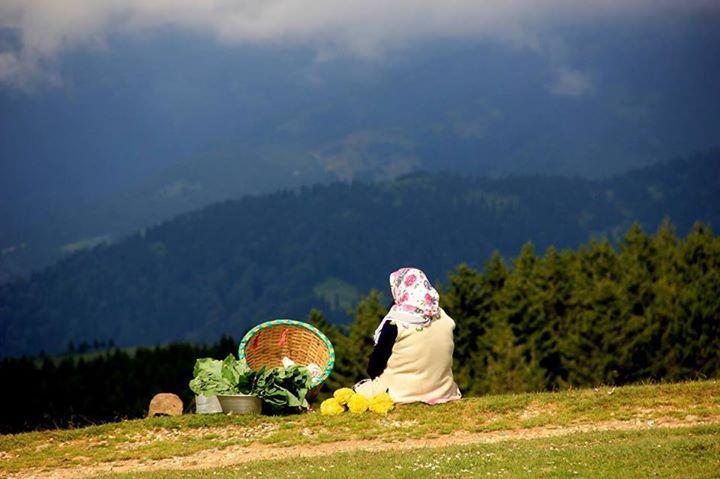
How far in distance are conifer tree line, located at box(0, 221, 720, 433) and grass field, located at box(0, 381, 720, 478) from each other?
3555 cm

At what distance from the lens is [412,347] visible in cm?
1831

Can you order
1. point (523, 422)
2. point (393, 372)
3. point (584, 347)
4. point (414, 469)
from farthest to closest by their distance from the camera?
1. point (584, 347)
2. point (393, 372)
3. point (523, 422)
4. point (414, 469)

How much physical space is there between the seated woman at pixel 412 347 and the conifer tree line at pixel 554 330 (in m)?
36.2

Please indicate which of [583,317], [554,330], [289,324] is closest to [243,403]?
[289,324]

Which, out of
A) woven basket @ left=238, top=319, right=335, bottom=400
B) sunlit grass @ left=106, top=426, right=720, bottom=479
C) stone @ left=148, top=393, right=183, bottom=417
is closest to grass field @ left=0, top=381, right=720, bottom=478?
sunlit grass @ left=106, top=426, right=720, bottom=479

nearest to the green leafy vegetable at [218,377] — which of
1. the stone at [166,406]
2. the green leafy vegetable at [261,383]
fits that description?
the green leafy vegetable at [261,383]

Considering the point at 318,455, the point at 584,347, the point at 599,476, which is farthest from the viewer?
the point at 584,347

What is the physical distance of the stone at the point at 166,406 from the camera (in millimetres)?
21281

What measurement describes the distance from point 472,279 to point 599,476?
181ft

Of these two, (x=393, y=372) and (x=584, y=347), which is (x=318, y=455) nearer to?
(x=393, y=372)

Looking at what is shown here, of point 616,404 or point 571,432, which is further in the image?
point 616,404

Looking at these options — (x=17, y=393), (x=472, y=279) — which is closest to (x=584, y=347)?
(x=472, y=279)

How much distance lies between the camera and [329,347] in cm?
2089

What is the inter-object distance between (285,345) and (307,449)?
556cm
